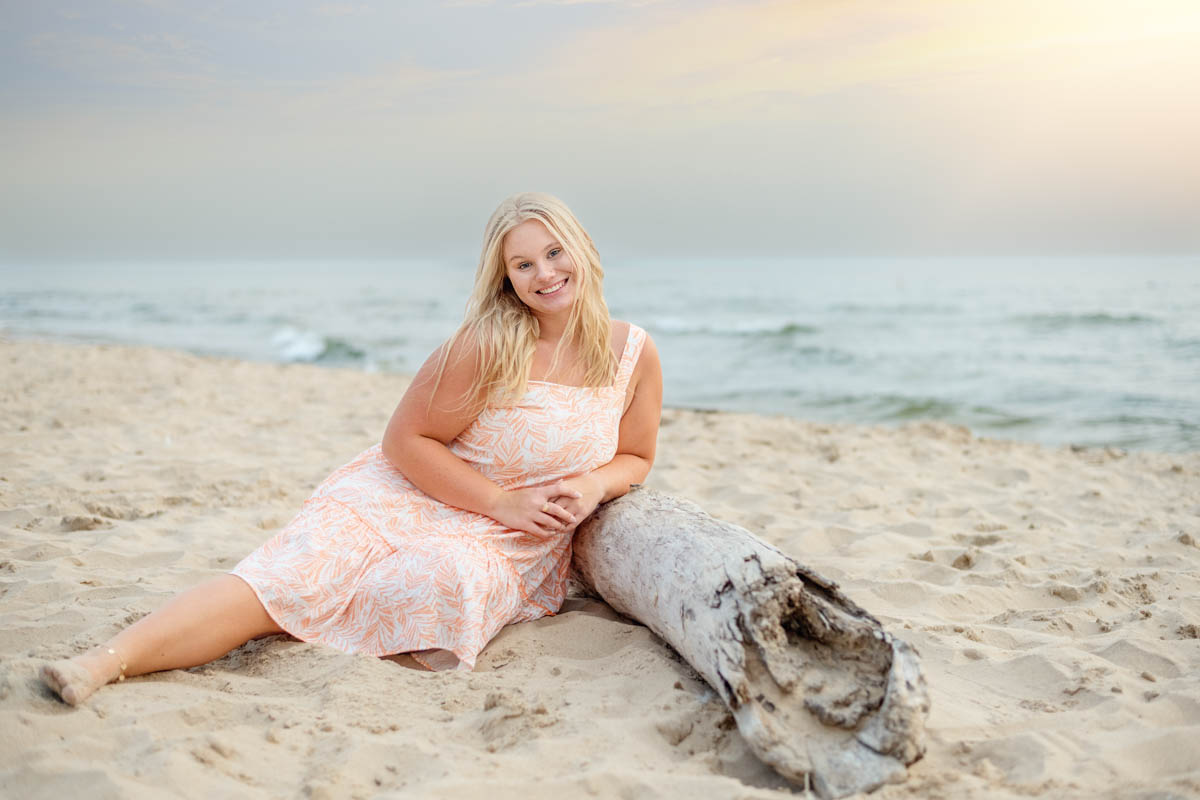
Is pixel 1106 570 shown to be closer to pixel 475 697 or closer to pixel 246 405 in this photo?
pixel 475 697

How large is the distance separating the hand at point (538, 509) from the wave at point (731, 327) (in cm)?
1597

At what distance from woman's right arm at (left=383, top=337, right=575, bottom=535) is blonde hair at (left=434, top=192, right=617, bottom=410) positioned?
35mm

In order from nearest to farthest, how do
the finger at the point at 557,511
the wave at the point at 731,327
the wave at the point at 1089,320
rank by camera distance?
the finger at the point at 557,511, the wave at the point at 1089,320, the wave at the point at 731,327

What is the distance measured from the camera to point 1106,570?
4004 millimetres

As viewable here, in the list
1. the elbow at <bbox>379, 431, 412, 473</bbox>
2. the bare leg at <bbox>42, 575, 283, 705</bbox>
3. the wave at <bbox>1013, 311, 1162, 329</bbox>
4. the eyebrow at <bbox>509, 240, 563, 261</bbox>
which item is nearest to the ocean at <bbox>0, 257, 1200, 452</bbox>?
the wave at <bbox>1013, 311, 1162, 329</bbox>

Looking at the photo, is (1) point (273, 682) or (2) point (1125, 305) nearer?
(1) point (273, 682)

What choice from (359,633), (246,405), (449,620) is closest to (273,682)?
(359,633)

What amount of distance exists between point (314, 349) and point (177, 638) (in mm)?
15538

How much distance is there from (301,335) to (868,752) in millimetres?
18783

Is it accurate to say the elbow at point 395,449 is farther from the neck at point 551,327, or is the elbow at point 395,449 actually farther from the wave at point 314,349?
the wave at point 314,349

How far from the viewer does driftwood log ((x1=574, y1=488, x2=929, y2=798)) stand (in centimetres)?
218

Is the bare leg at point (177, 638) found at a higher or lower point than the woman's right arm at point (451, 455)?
lower

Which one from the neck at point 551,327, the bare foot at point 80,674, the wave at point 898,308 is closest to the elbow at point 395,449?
the neck at point 551,327

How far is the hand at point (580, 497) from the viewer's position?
3.30m
